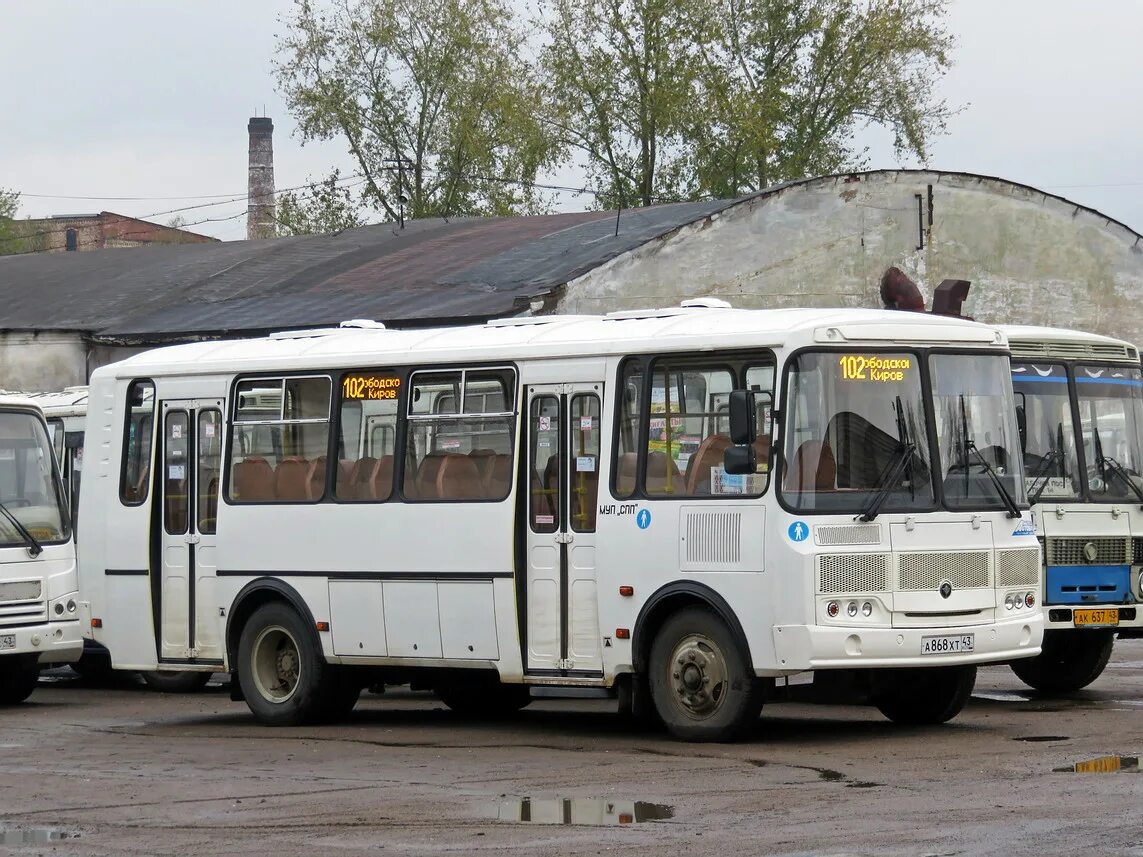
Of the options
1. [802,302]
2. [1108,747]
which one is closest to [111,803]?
[1108,747]

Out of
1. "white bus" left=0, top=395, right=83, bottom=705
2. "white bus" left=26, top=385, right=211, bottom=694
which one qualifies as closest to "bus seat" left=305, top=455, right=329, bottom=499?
"white bus" left=0, top=395, right=83, bottom=705

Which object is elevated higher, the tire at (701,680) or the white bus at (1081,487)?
the white bus at (1081,487)

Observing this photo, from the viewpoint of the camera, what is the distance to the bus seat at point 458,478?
14.7m

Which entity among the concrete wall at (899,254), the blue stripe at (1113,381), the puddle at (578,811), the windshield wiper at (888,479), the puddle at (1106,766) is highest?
the concrete wall at (899,254)

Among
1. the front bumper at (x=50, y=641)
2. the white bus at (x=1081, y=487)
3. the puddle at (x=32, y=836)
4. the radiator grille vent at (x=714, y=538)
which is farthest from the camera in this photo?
the front bumper at (x=50, y=641)

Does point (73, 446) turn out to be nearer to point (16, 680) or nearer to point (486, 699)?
point (16, 680)

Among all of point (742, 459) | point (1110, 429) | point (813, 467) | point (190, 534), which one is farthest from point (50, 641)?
point (1110, 429)

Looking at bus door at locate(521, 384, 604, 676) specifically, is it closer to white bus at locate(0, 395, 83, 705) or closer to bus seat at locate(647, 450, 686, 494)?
bus seat at locate(647, 450, 686, 494)

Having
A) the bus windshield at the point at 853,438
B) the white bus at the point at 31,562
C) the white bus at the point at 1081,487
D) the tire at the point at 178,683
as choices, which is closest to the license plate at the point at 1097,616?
the white bus at the point at 1081,487

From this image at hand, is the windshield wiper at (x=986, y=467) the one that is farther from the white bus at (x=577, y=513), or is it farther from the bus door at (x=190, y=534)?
the bus door at (x=190, y=534)

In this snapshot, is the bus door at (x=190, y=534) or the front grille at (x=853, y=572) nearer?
the front grille at (x=853, y=572)

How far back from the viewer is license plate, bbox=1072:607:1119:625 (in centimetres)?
1652

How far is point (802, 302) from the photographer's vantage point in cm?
3344

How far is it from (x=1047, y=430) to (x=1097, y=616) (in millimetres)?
1531
